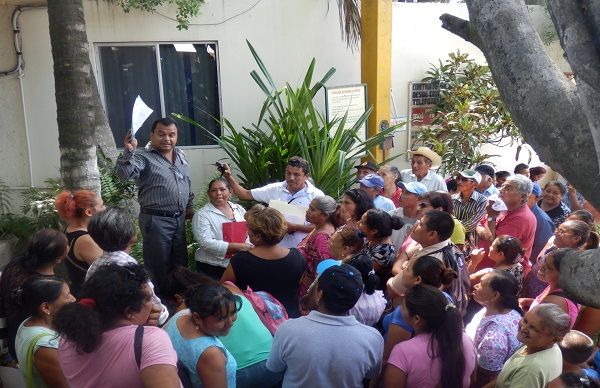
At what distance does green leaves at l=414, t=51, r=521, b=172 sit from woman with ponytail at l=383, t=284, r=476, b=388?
5.52m

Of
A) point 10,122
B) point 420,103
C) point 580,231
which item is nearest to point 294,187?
point 580,231

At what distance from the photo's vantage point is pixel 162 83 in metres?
7.34

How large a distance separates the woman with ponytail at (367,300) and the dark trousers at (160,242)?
1.86 metres

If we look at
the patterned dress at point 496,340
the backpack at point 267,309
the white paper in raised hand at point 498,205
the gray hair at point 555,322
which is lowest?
the patterned dress at point 496,340

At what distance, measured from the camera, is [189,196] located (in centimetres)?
453

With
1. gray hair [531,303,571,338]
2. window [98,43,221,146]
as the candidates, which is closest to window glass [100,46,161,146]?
window [98,43,221,146]

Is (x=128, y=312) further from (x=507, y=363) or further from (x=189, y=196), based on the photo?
Result: (x=189, y=196)

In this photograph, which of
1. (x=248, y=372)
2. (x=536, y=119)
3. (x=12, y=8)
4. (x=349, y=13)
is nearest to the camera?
(x=536, y=119)

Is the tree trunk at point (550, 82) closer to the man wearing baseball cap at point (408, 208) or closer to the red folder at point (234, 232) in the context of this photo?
the man wearing baseball cap at point (408, 208)

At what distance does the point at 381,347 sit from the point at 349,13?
Answer: 5.83 meters

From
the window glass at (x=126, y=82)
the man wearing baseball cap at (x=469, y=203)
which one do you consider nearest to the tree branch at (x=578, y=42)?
the man wearing baseball cap at (x=469, y=203)

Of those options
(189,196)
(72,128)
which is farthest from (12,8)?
(189,196)

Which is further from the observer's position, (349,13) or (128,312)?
(349,13)

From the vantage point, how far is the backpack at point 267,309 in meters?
2.80
